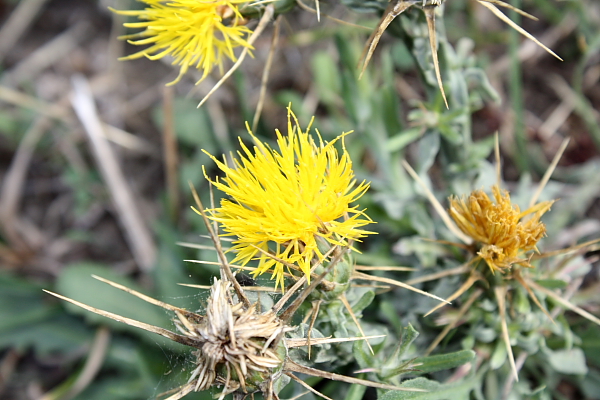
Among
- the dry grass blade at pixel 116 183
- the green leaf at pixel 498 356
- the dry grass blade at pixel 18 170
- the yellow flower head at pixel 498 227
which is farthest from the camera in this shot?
the dry grass blade at pixel 18 170

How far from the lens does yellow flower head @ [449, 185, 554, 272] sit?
179 centimetres

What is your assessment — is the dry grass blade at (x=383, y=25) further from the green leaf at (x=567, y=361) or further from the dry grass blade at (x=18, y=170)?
the dry grass blade at (x=18, y=170)

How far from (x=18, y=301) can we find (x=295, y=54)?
2804 mm

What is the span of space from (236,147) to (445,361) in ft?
7.06

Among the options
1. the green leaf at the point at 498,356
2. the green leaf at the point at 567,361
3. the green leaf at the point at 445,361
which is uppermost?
the green leaf at the point at 445,361

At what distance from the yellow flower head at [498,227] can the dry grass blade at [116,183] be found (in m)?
2.51

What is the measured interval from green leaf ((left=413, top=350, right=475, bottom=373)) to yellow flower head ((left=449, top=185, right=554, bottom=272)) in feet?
1.10

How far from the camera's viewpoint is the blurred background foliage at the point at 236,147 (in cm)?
251

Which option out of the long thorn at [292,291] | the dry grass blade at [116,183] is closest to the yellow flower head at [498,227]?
the long thorn at [292,291]

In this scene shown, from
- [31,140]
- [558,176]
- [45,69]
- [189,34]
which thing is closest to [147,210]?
[31,140]

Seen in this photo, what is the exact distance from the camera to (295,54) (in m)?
4.14

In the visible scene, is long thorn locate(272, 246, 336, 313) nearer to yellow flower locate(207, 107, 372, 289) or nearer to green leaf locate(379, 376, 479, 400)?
yellow flower locate(207, 107, 372, 289)

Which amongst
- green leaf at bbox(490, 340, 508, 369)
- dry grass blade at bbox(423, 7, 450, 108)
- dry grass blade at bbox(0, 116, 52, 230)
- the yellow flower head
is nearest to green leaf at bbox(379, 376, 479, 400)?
green leaf at bbox(490, 340, 508, 369)

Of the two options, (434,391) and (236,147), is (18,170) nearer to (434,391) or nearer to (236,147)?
(236,147)
